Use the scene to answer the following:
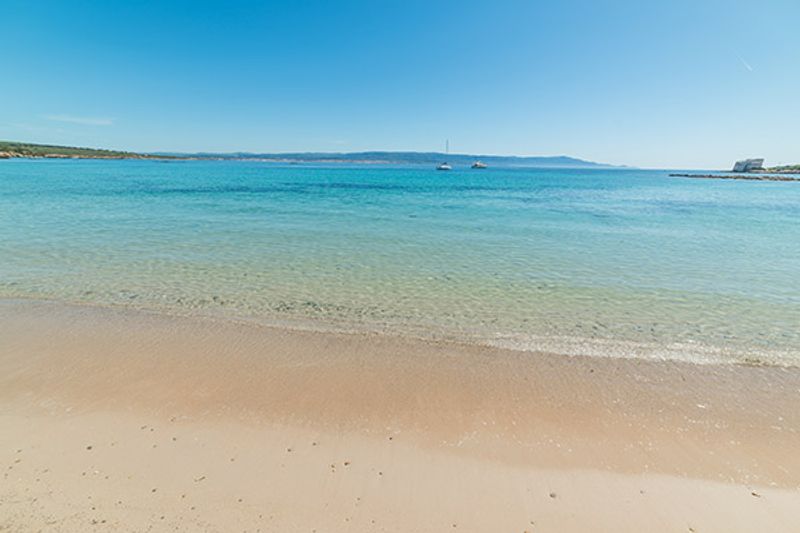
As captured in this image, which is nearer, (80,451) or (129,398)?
(80,451)

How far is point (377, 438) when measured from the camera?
403 cm

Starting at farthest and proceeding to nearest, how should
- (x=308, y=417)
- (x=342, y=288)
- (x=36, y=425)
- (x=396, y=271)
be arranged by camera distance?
(x=396, y=271), (x=342, y=288), (x=308, y=417), (x=36, y=425)

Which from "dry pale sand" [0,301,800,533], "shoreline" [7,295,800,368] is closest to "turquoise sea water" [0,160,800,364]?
"shoreline" [7,295,800,368]

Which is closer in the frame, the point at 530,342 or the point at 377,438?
the point at 377,438

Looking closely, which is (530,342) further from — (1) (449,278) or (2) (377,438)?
(1) (449,278)

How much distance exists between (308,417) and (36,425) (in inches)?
110

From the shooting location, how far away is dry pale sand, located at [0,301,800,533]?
308 centimetres

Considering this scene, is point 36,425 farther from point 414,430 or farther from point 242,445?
point 414,430

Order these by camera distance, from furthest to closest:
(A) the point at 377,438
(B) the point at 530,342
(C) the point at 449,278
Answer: (C) the point at 449,278 < (B) the point at 530,342 < (A) the point at 377,438

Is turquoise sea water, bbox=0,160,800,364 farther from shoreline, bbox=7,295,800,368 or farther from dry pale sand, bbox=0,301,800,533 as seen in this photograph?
dry pale sand, bbox=0,301,800,533

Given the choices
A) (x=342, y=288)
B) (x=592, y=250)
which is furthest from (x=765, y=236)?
(x=342, y=288)

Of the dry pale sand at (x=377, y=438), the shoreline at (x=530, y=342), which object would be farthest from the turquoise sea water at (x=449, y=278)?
the dry pale sand at (x=377, y=438)

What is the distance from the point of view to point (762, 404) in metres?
4.80

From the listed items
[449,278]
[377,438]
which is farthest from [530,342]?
[449,278]
